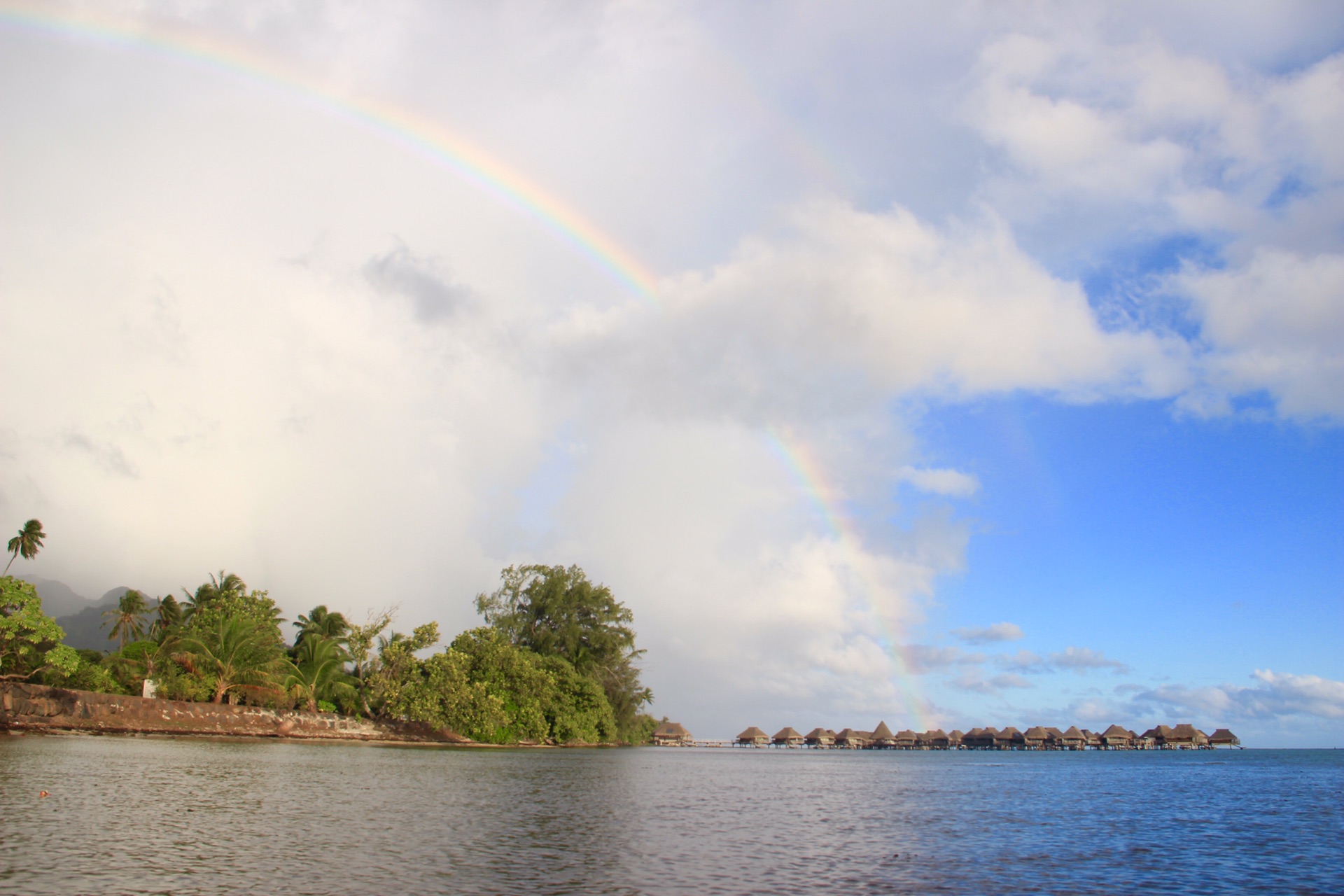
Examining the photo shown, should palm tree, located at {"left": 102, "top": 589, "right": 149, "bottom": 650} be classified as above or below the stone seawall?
above

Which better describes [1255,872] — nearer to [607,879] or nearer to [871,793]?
[607,879]

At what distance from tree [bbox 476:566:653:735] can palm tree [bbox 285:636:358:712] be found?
19.2 meters

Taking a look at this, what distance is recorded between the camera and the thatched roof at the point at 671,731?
15575 centimetres

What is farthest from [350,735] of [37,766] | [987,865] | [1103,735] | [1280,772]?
[1103,735]

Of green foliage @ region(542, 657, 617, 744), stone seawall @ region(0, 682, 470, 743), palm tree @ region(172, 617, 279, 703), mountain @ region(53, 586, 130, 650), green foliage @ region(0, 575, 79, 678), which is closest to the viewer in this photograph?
green foliage @ region(0, 575, 79, 678)

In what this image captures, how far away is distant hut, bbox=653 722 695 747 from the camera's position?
510 ft

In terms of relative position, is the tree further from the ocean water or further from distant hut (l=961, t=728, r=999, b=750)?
distant hut (l=961, t=728, r=999, b=750)

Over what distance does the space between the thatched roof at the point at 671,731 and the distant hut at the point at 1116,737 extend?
7970 cm

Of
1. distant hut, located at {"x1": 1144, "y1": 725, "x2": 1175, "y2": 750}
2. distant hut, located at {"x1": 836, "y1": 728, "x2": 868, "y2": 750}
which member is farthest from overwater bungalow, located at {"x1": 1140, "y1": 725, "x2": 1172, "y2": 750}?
distant hut, located at {"x1": 836, "y1": 728, "x2": 868, "y2": 750}

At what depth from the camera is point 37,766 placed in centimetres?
2341

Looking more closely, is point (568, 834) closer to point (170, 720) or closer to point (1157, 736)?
point (170, 720)

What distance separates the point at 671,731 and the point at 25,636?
131 meters

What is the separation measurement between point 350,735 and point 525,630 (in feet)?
82.8

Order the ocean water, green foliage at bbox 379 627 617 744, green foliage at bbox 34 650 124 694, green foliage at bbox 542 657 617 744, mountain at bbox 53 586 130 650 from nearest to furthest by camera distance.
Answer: the ocean water → green foliage at bbox 34 650 124 694 → green foliage at bbox 379 627 617 744 → green foliage at bbox 542 657 617 744 → mountain at bbox 53 586 130 650
